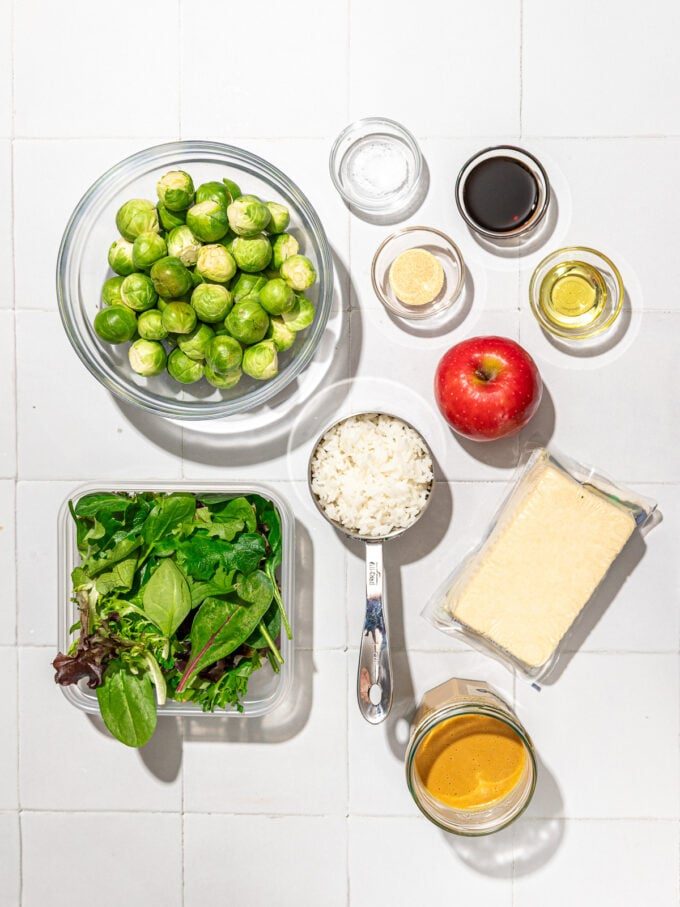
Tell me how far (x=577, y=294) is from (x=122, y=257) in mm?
678

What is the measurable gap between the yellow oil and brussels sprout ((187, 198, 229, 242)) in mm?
498

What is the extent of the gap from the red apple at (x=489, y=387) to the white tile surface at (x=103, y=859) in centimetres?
80

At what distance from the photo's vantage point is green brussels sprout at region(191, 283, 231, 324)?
1072 mm

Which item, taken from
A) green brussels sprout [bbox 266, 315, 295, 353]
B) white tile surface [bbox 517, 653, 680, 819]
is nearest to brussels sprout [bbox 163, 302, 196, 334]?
green brussels sprout [bbox 266, 315, 295, 353]

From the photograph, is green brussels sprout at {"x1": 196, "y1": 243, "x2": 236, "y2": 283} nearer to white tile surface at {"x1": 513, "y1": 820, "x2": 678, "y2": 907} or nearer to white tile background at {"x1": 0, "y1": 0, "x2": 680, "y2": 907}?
white tile background at {"x1": 0, "y1": 0, "x2": 680, "y2": 907}

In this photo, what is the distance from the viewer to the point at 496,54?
3.94ft

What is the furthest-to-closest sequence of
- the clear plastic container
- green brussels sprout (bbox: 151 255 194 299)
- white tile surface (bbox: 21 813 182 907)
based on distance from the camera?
white tile surface (bbox: 21 813 182 907), the clear plastic container, green brussels sprout (bbox: 151 255 194 299)

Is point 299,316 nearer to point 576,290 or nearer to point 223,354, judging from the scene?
point 223,354

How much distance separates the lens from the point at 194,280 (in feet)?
3.60

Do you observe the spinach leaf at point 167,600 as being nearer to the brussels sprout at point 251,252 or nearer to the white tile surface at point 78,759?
the white tile surface at point 78,759

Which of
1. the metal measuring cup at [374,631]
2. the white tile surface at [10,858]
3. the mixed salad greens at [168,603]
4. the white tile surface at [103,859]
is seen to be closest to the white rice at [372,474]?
the metal measuring cup at [374,631]

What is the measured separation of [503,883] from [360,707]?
401mm

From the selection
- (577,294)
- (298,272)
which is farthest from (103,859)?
(577,294)

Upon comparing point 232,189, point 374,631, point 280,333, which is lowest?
point 374,631
